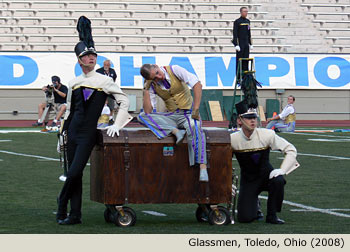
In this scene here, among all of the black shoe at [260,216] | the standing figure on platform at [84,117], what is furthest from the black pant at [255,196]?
the standing figure on platform at [84,117]

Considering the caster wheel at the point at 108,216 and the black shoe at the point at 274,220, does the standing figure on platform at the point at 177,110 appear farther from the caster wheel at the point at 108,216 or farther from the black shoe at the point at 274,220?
the caster wheel at the point at 108,216

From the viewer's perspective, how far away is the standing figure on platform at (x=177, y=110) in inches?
294

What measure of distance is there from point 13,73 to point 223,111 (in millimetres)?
6946

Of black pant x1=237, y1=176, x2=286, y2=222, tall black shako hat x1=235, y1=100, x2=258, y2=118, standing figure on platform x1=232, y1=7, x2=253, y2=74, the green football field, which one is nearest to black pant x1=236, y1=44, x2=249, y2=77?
standing figure on platform x1=232, y1=7, x2=253, y2=74

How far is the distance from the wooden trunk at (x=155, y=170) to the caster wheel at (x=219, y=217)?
89 millimetres

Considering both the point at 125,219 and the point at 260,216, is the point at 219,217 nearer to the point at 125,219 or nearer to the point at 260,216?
the point at 260,216

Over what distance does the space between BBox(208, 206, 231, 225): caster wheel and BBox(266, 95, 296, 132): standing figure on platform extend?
14.4 meters

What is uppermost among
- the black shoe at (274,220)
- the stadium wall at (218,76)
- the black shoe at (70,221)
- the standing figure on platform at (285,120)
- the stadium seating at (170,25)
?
the stadium seating at (170,25)

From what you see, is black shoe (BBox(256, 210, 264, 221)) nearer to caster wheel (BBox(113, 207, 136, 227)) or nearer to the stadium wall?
caster wheel (BBox(113, 207, 136, 227))

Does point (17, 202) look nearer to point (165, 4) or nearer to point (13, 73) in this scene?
point (13, 73)

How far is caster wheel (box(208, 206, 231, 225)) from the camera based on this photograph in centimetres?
753

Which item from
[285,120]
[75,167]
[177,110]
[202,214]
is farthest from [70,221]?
[285,120]

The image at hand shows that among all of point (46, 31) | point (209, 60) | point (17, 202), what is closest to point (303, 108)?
point (209, 60)

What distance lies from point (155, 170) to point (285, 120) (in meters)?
15.3
